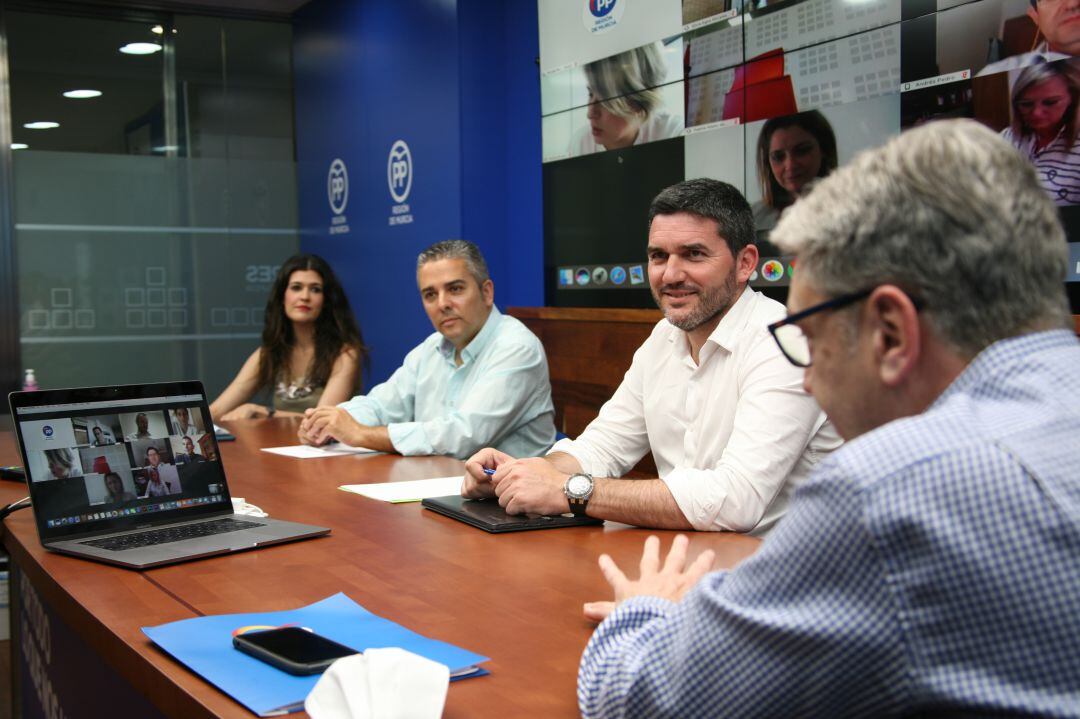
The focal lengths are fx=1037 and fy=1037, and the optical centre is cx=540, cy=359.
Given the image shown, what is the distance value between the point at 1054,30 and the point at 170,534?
7.93 ft

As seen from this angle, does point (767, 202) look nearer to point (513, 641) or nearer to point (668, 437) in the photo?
point (668, 437)

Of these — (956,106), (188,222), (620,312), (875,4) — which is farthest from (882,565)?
(188,222)

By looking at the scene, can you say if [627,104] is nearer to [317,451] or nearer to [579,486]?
[317,451]

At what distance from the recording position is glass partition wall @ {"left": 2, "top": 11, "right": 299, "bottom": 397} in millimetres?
5895

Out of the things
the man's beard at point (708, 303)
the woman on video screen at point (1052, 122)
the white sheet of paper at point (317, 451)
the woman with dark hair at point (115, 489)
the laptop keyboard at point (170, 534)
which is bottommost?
the white sheet of paper at point (317, 451)

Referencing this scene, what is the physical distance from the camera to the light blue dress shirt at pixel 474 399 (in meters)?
3.05

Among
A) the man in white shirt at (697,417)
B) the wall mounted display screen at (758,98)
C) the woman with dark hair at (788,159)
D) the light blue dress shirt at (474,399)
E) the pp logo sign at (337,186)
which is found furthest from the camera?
the pp logo sign at (337,186)

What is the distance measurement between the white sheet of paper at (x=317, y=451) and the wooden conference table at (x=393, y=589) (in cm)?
70

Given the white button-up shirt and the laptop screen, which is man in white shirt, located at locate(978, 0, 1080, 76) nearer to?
the white button-up shirt

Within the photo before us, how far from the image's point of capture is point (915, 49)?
3037 mm

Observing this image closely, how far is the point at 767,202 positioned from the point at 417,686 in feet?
9.27

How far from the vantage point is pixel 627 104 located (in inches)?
169

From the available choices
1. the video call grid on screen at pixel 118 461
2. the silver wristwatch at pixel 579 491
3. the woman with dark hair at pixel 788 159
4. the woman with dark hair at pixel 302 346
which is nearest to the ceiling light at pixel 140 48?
the woman with dark hair at pixel 302 346

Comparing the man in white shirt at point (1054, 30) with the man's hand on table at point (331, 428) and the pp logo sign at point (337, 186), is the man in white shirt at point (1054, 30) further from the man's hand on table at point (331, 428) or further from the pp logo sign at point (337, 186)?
the pp logo sign at point (337, 186)
